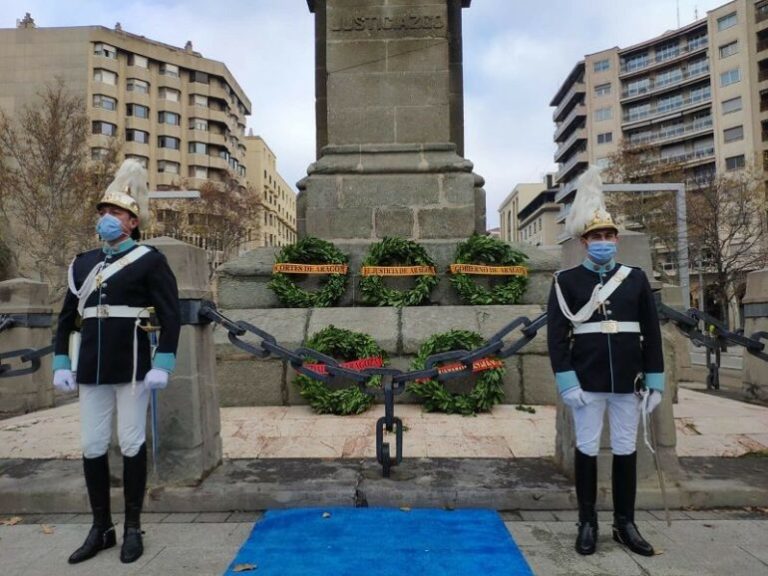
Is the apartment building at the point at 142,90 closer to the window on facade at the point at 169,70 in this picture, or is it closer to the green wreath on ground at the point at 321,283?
the window on facade at the point at 169,70

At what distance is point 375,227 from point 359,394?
336cm

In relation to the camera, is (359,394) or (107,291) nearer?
(107,291)

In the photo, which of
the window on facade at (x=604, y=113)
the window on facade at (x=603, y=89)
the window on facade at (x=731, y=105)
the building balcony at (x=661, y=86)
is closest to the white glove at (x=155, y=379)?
the window on facade at (x=731, y=105)

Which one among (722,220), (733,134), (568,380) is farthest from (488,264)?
(733,134)

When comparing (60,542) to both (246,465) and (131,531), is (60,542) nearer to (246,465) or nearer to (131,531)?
(131,531)

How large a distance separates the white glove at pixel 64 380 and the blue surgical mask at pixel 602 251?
3418mm

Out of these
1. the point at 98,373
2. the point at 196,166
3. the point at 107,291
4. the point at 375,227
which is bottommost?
the point at 98,373

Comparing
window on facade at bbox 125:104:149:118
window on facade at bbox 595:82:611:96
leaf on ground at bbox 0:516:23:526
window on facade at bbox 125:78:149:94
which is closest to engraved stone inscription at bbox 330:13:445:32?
leaf on ground at bbox 0:516:23:526

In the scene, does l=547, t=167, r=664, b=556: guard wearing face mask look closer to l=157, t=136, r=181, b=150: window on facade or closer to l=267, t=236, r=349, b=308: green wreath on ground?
l=267, t=236, r=349, b=308: green wreath on ground

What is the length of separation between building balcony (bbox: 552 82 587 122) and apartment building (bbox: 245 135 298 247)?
40.4 meters

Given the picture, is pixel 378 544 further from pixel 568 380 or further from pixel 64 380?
pixel 64 380

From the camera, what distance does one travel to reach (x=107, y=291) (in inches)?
147

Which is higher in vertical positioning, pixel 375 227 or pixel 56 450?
pixel 375 227

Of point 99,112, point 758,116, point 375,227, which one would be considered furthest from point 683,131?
point 375,227
